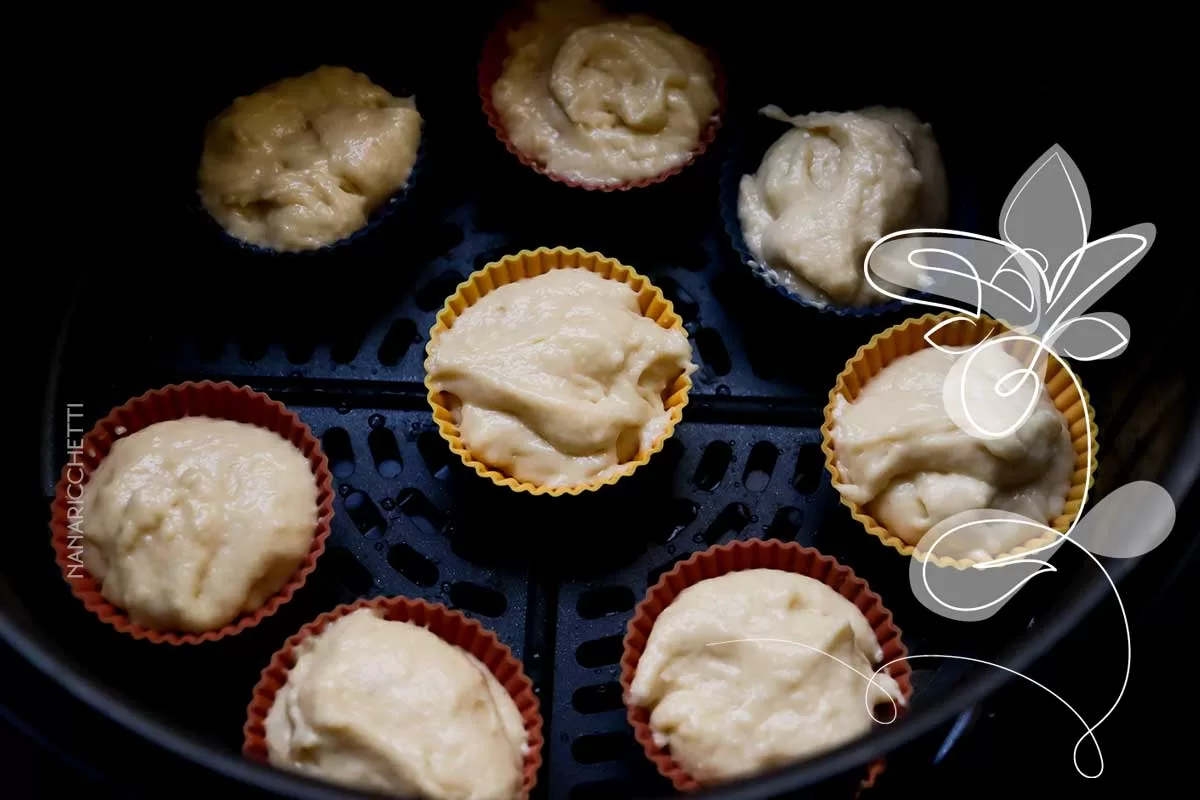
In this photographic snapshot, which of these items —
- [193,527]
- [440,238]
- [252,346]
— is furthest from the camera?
[440,238]

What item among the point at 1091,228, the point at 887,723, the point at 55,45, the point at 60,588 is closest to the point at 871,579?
the point at 887,723

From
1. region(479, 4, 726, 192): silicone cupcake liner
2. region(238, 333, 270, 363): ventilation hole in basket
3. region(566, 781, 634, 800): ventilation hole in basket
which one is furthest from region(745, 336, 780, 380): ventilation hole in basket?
region(238, 333, 270, 363): ventilation hole in basket

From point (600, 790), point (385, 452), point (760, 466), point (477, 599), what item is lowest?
point (600, 790)
